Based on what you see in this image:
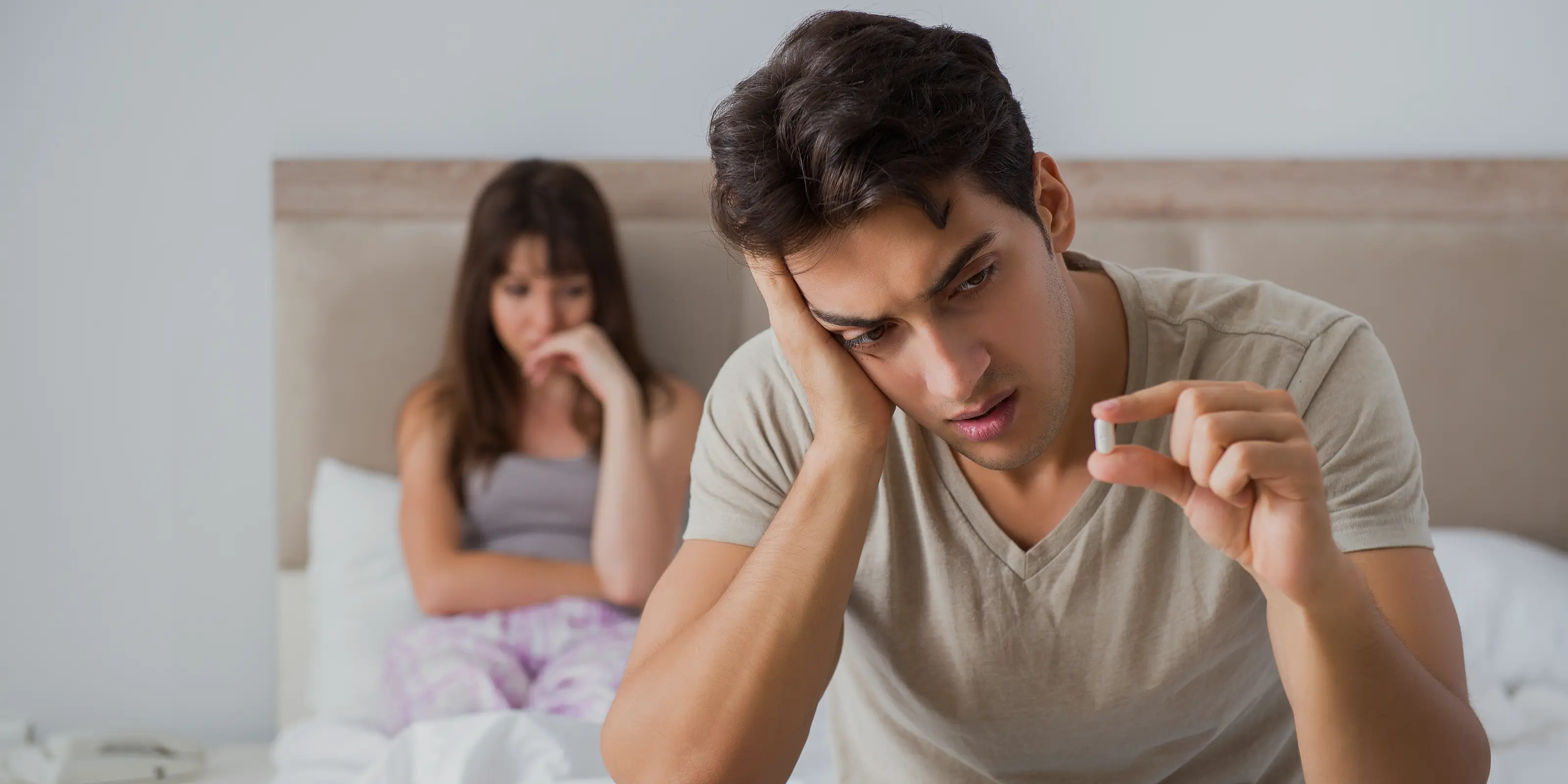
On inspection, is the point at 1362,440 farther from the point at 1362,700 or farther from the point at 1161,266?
the point at 1161,266

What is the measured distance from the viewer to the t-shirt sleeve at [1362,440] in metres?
0.94

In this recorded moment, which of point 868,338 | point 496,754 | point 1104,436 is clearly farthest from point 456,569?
point 1104,436

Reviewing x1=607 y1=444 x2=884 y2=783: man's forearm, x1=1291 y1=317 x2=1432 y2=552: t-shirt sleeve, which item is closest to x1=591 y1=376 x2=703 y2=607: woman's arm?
x1=607 y1=444 x2=884 y2=783: man's forearm

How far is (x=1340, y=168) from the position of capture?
2.14 metres

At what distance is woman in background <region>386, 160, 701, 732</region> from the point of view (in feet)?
6.69

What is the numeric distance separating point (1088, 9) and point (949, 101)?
4.65 feet

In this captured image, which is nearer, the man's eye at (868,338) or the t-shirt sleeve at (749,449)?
the man's eye at (868,338)

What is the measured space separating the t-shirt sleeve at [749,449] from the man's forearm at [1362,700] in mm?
465

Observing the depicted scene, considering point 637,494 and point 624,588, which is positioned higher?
point 637,494

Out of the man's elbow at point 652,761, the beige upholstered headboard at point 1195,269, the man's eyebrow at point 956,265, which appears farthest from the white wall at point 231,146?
the man's elbow at point 652,761

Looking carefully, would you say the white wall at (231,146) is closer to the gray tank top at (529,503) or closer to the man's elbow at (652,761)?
the gray tank top at (529,503)

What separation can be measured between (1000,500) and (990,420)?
0.58 ft

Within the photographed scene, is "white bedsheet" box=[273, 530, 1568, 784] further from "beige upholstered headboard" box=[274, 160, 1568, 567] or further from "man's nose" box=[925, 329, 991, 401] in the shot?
"man's nose" box=[925, 329, 991, 401]

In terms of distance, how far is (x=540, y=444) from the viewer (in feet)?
7.20
